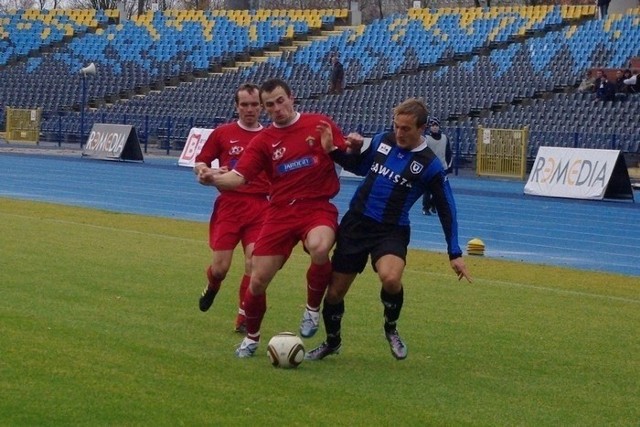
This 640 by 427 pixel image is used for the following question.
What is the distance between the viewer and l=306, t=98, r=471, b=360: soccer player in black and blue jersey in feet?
30.0

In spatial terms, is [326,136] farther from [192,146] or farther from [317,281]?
[192,146]

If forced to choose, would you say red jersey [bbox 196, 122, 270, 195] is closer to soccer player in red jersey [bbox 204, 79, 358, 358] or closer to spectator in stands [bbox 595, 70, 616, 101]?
soccer player in red jersey [bbox 204, 79, 358, 358]

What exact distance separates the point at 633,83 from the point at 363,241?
30475 millimetres

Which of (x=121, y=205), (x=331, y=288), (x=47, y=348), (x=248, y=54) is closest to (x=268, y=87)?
(x=331, y=288)

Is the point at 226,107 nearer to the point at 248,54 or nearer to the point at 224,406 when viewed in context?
the point at 248,54

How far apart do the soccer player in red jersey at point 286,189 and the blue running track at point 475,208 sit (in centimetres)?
936

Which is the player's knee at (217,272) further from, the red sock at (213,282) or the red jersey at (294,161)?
the red jersey at (294,161)

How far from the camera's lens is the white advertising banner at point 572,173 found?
30250mm

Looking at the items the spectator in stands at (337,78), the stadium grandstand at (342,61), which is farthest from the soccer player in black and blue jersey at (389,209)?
the spectator in stands at (337,78)

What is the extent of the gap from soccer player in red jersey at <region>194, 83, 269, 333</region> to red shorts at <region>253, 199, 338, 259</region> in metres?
1.35

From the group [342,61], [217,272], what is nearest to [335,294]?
[217,272]

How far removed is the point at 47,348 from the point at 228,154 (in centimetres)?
250

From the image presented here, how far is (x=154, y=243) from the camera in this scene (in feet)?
59.3

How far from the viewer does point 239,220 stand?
10930 mm
